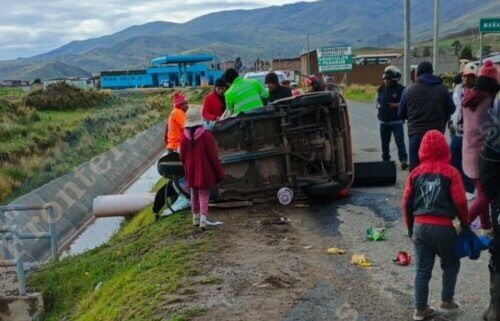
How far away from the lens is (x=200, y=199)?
8766mm

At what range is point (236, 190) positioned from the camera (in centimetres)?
991

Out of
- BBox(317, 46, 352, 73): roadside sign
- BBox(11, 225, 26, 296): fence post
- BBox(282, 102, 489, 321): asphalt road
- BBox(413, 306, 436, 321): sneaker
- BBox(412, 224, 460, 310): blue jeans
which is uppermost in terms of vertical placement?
BBox(317, 46, 352, 73): roadside sign

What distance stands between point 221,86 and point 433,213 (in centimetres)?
636

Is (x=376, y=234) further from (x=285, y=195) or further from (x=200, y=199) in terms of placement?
(x=200, y=199)

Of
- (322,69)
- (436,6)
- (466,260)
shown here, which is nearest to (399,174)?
(466,260)

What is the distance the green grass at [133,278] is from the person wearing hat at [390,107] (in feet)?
14.3

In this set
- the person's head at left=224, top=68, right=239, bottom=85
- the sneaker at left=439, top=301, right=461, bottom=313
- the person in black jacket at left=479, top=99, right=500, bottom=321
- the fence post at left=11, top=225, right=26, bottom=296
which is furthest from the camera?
the person's head at left=224, top=68, right=239, bottom=85

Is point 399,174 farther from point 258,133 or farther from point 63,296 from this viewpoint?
point 63,296

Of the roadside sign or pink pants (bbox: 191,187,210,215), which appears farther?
the roadside sign

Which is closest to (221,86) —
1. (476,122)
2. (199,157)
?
(199,157)

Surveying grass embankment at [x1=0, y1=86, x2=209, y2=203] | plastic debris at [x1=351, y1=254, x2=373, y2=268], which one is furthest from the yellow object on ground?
grass embankment at [x1=0, y1=86, x2=209, y2=203]

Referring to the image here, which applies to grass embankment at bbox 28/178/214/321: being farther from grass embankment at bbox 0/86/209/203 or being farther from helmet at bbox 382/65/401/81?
grass embankment at bbox 0/86/209/203

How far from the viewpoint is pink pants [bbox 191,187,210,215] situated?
8758 millimetres

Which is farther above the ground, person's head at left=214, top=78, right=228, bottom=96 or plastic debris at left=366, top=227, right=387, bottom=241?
person's head at left=214, top=78, right=228, bottom=96
